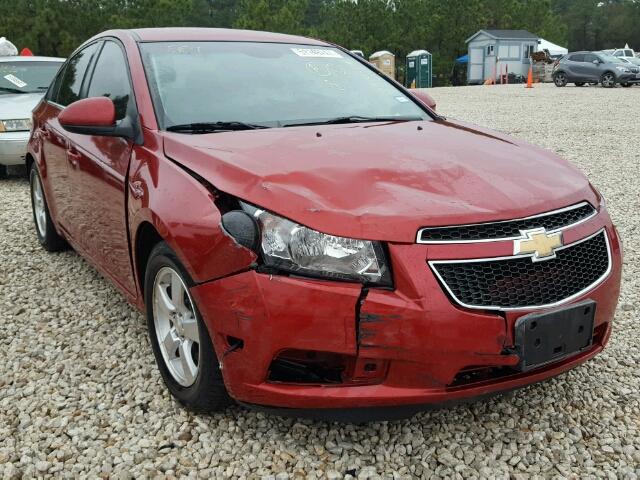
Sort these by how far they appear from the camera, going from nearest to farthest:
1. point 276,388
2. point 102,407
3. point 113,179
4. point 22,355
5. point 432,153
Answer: point 276,388, point 432,153, point 102,407, point 113,179, point 22,355

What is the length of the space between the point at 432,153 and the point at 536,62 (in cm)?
4130

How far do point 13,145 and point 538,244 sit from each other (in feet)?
22.7

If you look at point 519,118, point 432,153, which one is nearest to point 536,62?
point 519,118

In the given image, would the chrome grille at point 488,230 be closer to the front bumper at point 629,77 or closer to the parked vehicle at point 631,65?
the front bumper at point 629,77

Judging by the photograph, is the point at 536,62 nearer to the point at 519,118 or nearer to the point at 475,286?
the point at 519,118

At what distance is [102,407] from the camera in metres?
2.78

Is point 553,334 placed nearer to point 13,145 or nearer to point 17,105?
point 13,145

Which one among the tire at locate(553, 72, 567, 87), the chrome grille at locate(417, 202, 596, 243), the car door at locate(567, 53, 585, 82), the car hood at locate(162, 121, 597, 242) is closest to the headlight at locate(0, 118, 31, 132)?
the car hood at locate(162, 121, 597, 242)

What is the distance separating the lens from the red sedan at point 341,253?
2033mm

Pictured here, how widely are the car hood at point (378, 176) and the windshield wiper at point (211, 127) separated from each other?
0.09 m

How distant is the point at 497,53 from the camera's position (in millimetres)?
44125

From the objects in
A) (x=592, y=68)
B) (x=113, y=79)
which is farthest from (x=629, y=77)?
(x=113, y=79)

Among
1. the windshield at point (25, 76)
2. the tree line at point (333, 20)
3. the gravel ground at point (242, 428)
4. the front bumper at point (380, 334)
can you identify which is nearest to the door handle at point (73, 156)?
the gravel ground at point (242, 428)

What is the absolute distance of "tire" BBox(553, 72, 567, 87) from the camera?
28812 millimetres
